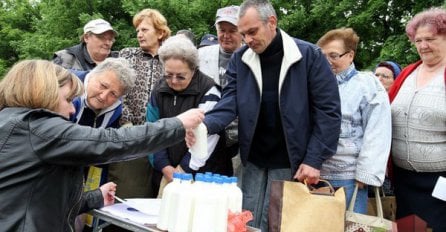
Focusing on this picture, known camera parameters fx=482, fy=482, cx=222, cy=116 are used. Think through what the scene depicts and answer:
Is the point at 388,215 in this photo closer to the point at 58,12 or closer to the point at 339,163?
the point at 339,163

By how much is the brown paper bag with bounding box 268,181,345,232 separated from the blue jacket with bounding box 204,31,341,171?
1.08 feet

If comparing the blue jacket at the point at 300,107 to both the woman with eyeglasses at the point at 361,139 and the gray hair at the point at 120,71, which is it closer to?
the woman with eyeglasses at the point at 361,139

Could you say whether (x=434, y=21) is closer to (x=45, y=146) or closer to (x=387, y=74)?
(x=387, y=74)

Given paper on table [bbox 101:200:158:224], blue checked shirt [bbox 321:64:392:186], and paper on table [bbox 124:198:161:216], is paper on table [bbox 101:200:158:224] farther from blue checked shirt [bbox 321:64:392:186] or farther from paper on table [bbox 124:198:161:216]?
blue checked shirt [bbox 321:64:392:186]

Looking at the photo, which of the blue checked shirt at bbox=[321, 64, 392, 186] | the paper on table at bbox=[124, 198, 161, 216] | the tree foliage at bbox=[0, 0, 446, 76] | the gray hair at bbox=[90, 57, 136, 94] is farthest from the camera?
the tree foliage at bbox=[0, 0, 446, 76]

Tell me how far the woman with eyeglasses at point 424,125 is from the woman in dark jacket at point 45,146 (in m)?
1.64

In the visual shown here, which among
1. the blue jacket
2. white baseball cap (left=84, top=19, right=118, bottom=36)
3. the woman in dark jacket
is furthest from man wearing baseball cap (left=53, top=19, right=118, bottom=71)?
the woman in dark jacket

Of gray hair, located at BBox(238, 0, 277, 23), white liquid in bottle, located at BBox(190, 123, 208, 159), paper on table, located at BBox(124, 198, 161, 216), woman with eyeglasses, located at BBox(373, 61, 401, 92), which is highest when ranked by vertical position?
gray hair, located at BBox(238, 0, 277, 23)

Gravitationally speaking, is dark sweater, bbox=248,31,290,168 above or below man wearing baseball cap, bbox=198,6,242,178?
below

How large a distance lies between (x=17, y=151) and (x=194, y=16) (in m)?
Answer: 9.62

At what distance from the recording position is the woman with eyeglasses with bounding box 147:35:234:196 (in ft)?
10.3

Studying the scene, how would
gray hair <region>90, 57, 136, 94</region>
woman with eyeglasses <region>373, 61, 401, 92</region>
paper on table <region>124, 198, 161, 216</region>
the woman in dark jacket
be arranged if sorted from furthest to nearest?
woman with eyeglasses <region>373, 61, 401, 92</region>
gray hair <region>90, 57, 136, 94</region>
paper on table <region>124, 198, 161, 216</region>
the woman in dark jacket

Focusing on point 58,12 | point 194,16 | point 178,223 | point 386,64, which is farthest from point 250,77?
point 58,12

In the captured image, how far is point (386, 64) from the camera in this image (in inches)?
199
